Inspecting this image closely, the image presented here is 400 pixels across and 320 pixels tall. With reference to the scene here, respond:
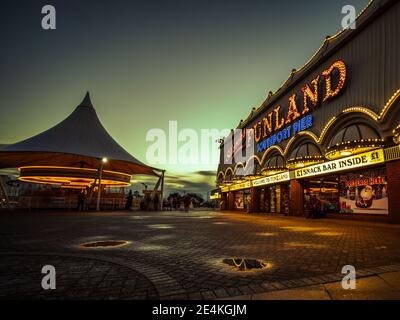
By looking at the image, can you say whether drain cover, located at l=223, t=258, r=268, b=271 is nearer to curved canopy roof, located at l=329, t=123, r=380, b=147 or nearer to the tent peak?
curved canopy roof, located at l=329, t=123, r=380, b=147

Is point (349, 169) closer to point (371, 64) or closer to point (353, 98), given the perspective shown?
point (353, 98)

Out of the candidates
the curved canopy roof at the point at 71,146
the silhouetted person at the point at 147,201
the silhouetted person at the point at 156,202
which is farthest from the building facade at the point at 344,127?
the curved canopy roof at the point at 71,146

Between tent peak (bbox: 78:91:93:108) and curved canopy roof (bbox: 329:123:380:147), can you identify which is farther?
tent peak (bbox: 78:91:93:108)

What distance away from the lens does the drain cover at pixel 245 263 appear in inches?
187

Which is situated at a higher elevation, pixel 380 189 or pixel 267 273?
pixel 380 189

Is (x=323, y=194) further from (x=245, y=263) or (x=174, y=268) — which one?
(x=174, y=268)

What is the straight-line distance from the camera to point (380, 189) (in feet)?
50.2

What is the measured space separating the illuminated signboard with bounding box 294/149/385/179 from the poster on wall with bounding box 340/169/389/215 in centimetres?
71

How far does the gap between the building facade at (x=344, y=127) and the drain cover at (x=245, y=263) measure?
443 inches

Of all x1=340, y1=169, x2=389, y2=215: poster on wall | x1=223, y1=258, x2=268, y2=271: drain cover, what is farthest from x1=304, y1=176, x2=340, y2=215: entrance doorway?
x1=223, y1=258, x2=268, y2=271: drain cover

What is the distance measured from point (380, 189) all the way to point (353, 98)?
577cm

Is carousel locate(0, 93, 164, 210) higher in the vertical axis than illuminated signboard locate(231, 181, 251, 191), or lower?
higher

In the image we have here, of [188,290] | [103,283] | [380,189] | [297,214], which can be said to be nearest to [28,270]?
[103,283]

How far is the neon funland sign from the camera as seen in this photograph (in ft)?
60.0
